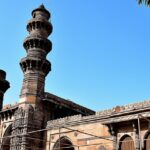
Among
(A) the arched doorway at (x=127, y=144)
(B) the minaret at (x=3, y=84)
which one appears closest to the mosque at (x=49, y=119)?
(A) the arched doorway at (x=127, y=144)

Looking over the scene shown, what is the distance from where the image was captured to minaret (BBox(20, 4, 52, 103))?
22641 mm

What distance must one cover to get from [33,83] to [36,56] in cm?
206

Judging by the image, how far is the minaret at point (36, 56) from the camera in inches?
891

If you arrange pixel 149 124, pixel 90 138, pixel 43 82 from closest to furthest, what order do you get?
pixel 149 124, pixel 90 138, pixel 43 82

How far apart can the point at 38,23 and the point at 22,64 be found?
337 cm

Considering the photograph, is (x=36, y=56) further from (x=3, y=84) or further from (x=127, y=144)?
(x=127, y=144)

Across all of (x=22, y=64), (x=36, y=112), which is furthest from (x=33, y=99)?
(x=22, y=64)

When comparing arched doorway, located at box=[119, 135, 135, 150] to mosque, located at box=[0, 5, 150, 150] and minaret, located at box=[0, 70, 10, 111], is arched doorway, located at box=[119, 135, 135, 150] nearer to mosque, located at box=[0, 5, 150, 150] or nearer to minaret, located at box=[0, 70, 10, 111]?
mosque, located at box=[0, 5, 150, 150]

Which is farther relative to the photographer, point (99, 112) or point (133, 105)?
point (99, 112)

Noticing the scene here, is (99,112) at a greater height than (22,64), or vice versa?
(22,64)

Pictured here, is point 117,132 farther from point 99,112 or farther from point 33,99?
point 33,99

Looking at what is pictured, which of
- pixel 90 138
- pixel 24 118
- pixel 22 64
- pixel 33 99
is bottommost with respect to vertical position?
pixel 90 138

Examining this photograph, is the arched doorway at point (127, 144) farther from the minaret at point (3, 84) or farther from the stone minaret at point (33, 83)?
the minaret at point (3, 84)

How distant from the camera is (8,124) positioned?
24891mm
